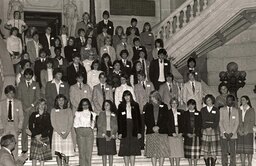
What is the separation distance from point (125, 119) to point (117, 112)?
10.3 inches

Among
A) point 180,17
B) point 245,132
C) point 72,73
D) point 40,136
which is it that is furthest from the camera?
point 180,17

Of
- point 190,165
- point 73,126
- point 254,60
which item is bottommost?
point 190,165

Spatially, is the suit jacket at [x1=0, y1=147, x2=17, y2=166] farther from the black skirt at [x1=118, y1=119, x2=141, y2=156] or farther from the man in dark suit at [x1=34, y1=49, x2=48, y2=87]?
the man in dark suit at [x1=34, y1=49, x2=48, y2=87]

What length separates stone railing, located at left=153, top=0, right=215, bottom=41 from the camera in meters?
17.6

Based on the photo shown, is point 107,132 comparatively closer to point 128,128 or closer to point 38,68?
point 128,128

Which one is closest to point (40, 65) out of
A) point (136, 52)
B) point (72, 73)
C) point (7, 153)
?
point (72, 73)

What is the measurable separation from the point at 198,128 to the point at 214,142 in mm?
470

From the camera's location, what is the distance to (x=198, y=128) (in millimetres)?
12656

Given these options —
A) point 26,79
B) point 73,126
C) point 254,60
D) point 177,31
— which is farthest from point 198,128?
point 254,60

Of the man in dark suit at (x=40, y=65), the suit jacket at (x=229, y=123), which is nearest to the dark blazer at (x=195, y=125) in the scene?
the suit jacket at (x=229, y=123)

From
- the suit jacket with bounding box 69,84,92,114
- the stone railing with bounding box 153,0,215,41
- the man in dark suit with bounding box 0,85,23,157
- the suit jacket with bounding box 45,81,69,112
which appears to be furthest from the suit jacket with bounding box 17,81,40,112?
the stone railing with bounding box 153,0,215,41

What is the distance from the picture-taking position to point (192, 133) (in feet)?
41.4

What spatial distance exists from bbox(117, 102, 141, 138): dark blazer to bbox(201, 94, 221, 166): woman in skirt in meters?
1.44

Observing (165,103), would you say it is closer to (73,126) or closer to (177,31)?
(73,126)
